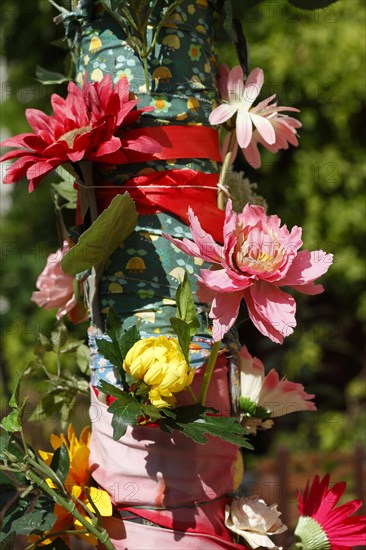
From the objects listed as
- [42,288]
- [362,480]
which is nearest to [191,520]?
[42,288]

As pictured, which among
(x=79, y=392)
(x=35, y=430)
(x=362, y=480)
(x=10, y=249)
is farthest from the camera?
(x=10, y=249)

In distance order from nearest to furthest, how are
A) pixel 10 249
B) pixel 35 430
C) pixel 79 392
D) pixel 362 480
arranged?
pixel 79 392
pixel 362 480
pixel 35 430
pixel 10 249

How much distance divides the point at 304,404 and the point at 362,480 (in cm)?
242

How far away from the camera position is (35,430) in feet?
11.1

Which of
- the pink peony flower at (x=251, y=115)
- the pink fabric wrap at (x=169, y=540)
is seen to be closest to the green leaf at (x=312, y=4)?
the pink peony flower at (x=251, y=115)

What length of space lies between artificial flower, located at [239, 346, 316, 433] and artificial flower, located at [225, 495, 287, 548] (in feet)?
0.34

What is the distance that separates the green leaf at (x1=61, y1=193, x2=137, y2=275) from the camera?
80 centimetres

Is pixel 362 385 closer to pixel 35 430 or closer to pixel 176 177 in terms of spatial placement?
pixel 35 430

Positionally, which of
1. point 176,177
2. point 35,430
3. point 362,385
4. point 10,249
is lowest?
point 362,385

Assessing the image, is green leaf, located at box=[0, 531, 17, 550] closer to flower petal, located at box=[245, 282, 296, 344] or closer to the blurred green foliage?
flower petal, located at box=[245, 282, 296, 344]

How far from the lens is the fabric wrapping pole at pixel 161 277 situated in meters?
0.85

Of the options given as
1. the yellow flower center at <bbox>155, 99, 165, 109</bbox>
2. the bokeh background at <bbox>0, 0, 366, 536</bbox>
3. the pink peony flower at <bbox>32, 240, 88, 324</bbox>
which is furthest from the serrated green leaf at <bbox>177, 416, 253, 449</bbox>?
the bokeh background at <bbox>0, 0, 366, 536</bbox>

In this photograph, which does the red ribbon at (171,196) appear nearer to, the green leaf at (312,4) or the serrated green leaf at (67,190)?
the serrated green leaf at (67,190)

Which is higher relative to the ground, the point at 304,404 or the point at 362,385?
the point at 304,404
